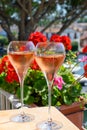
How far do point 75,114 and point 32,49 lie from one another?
64cm

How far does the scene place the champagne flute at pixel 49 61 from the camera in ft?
3.05

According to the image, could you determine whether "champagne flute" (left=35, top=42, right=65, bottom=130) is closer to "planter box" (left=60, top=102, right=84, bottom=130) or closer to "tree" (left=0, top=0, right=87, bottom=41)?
"planter box" (left=60, top=102, right=84, bottom=130)

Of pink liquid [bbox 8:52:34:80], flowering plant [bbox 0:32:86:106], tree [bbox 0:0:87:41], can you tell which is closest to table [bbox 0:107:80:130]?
pink liquid [bbox 8:52:34:80]

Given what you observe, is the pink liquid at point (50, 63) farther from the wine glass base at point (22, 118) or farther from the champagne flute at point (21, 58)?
the wine glass base at point (22, 118)

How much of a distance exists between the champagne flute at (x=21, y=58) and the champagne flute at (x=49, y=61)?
0.05 m

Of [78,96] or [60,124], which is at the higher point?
[78,96]

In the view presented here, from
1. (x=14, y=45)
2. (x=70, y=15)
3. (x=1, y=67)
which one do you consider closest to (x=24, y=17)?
(x=70, y=15)

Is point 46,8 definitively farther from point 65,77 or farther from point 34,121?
point 34,121

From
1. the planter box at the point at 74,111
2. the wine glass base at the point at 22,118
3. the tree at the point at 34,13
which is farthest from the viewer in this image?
the tree at the point at 34,13

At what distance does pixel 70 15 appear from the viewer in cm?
864

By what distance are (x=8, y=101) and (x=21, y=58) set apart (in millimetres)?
722

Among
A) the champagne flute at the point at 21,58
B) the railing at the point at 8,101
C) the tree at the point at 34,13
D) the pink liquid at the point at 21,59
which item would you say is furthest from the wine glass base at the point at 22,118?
the tree at the point at 34,13

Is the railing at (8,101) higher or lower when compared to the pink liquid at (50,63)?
lower

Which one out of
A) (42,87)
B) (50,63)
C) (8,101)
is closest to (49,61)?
(50,63)
